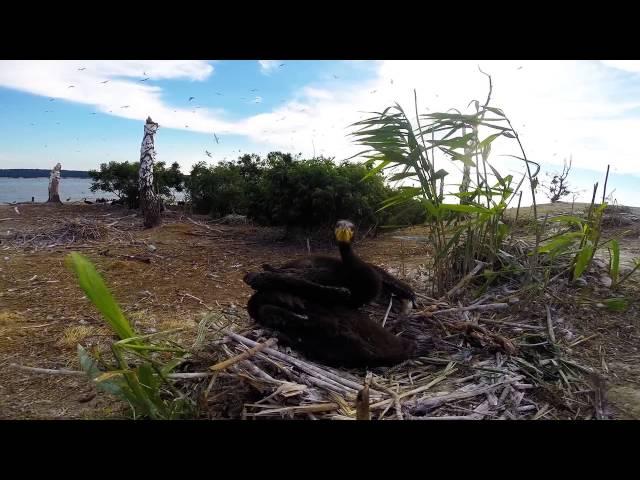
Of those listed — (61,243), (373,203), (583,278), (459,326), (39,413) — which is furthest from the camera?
(61,243)

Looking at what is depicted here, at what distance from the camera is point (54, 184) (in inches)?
472

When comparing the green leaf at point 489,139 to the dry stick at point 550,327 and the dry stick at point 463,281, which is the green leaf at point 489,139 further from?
the dry stick at point 550,327

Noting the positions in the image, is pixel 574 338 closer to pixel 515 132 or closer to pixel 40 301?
pixel 515 132

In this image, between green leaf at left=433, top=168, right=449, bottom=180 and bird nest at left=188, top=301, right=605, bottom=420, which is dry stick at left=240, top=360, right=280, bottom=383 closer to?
bird nest at left=188, top=301, right=605, bottom=420

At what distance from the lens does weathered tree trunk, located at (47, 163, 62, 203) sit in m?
11.5

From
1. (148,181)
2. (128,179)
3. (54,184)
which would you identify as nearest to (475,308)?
(148,181)

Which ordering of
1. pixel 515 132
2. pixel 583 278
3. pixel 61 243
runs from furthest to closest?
pixel 61 243, pixel 583 278, pixel 515 132

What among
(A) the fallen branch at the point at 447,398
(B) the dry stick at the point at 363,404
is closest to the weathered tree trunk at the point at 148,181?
(A) the fallen branch at the point at 447,398

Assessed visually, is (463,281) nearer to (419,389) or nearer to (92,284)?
(419,389)

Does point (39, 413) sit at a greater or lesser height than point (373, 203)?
lesser

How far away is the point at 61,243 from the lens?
7031 mm

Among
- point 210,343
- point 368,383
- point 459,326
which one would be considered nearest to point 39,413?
point 210,343

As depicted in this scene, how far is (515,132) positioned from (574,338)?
5.26ft

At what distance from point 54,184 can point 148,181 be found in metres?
4.72
